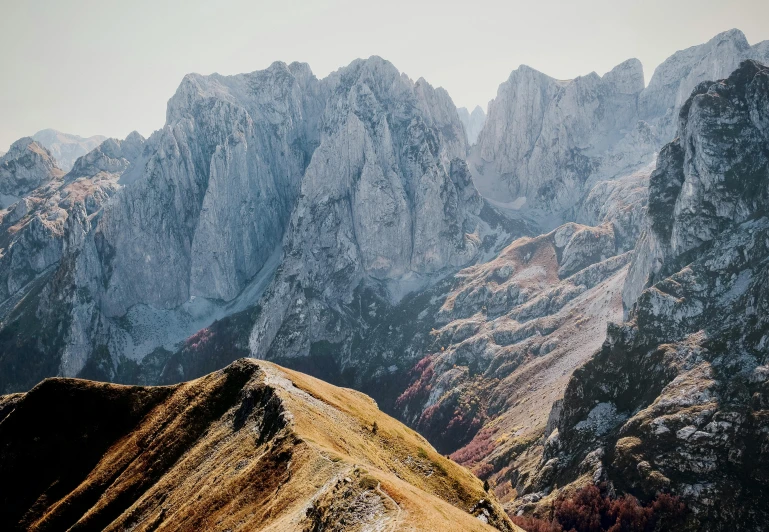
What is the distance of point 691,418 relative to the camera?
3339 inches

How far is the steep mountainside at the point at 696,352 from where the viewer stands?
7819 cm

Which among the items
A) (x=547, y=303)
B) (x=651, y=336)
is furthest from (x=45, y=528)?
(x=547, y=303)

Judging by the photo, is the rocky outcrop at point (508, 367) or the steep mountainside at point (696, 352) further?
the rocky outcrop at point (508, 367)

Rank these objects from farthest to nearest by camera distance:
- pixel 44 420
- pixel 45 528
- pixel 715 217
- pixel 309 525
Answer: pixel 715 217 → pixel 44 420 → pixel 45 528 → pixel 309 525

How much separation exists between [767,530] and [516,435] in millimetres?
64122

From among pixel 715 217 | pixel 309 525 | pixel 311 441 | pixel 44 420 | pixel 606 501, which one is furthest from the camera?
pixel 715 217

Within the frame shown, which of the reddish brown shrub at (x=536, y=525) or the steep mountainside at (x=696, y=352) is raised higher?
the steep mountainside at (x=696, y=352)

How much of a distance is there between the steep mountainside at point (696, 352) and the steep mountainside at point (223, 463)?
39856mm

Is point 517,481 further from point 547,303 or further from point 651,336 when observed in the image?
point 547,303

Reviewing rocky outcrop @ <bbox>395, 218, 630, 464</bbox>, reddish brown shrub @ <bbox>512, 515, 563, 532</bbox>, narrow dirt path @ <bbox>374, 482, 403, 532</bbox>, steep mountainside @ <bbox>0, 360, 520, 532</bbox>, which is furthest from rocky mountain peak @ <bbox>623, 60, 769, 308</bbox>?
narrow dirt path @ <bbox>374, 482, 403, 532</bbox>

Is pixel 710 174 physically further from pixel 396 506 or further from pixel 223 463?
pixel 223 463

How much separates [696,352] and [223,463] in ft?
308

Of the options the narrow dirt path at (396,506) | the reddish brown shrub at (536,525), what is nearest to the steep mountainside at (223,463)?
the narrow dirt path at (396,506)

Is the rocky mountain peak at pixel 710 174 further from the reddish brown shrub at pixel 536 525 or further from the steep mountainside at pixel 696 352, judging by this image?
the reddish brown shrub at pixel 536 525
